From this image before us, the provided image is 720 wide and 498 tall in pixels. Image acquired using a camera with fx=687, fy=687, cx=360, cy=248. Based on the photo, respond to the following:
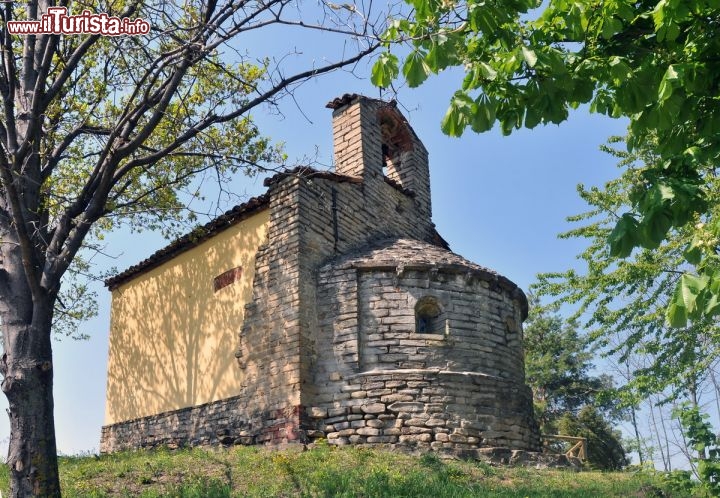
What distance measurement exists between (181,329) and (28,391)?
713 cm

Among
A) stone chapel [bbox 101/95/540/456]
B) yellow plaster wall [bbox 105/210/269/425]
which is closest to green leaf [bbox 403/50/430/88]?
stone chapel [bbox 101/95/540/456]

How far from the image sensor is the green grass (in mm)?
8109

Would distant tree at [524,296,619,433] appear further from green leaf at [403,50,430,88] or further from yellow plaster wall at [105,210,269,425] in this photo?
green leaf at [403,50,430,88]

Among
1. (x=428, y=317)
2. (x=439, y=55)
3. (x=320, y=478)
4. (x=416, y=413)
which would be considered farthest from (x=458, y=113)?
(x=428, y=317)

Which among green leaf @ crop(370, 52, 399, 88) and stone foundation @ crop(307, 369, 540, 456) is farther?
stone foundation @ crop(307, 369, 540, 456)

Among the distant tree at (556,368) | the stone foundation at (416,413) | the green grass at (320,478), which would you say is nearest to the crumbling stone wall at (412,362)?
the stone foundation at (416,413)

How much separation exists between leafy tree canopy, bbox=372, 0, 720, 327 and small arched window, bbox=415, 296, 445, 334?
24.8 feet

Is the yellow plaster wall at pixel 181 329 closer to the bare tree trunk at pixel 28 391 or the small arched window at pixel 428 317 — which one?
the small arched window at pixel 428 317

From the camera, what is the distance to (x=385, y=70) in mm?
4465

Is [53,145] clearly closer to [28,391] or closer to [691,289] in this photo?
[28,391]

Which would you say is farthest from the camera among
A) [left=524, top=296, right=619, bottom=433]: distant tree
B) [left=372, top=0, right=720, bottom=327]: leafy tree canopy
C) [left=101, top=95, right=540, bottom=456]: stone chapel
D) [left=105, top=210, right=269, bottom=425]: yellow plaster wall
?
[left=524, top=296, right=619, bottom=433]: distant tree

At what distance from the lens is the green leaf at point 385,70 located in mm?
4445

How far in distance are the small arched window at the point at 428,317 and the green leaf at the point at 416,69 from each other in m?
7.92

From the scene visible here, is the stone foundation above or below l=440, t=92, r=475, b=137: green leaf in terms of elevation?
below
